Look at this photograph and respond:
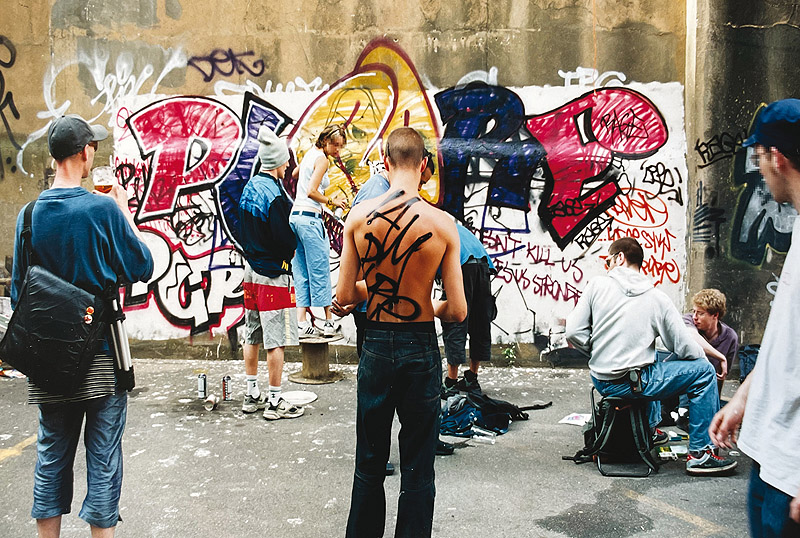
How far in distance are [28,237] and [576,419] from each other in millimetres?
4474

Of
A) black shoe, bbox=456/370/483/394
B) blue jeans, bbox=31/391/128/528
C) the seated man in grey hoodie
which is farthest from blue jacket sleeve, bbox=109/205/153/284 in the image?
black shoe, bbox=456/370/483/394

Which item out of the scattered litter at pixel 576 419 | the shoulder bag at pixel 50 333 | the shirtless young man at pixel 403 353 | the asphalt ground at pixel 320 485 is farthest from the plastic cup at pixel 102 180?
the scattered litter at pixel 576 419

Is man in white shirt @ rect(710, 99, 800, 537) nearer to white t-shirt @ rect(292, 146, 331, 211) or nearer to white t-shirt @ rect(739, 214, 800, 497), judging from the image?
white t-shirt @ rect(739, 214, 800, 497)

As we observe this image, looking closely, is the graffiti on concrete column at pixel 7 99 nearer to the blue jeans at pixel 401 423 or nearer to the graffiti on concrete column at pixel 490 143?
the graffiti on concrete column at pixel 490 143

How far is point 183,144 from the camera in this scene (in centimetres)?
814

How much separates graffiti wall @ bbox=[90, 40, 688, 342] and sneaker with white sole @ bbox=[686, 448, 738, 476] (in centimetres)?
323

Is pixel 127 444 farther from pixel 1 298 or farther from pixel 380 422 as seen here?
pixel 1 298

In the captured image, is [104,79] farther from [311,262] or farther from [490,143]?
[490,143]

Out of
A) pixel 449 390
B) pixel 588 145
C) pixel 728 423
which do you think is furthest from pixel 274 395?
pixel 588 145

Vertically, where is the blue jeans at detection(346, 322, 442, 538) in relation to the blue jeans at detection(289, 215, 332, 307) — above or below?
below

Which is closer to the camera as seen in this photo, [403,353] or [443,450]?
[403,353]

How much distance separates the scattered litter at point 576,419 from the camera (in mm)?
5846

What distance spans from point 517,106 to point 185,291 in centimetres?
437

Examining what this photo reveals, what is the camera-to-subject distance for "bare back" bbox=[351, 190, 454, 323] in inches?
128
